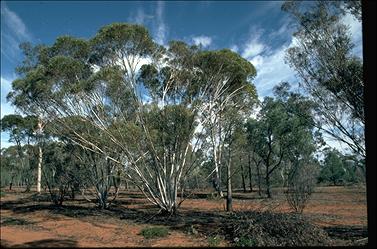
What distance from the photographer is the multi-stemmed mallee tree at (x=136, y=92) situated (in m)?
20.1

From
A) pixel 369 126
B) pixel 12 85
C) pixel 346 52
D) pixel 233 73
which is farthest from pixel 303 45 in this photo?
pixel 12 85

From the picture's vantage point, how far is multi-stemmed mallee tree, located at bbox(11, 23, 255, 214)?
790 inches

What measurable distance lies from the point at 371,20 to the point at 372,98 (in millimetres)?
1620

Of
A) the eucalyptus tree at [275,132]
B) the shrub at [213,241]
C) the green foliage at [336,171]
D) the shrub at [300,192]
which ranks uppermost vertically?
the eucalyptus tree at [275,132]

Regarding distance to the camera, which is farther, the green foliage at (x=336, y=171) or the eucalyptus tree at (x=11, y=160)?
the green foliage at (x=336, y=171)

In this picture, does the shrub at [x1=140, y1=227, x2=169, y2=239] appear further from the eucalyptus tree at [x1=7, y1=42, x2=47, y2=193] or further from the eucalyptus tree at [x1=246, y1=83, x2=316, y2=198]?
the eucalyptus tree at [x1=246, y1=83, x2=316, y2=198]

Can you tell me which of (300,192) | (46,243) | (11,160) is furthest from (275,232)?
(11,160)

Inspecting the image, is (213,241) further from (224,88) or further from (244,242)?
(224,88)

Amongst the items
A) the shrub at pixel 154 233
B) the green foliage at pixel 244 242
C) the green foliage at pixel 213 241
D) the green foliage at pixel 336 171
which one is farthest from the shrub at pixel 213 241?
the green foliage at pixel 336 171

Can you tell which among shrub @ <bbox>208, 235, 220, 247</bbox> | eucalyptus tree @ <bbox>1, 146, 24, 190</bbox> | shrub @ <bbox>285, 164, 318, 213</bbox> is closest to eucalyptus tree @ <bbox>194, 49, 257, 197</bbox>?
shrub @ <bbox>285, 164, 318, 213</bbox>

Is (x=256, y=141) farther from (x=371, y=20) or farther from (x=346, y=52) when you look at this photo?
(x=371, y=20)

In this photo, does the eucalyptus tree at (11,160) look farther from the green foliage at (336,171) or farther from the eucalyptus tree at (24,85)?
the green foliage at (336,171)

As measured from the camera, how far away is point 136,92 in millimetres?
20344

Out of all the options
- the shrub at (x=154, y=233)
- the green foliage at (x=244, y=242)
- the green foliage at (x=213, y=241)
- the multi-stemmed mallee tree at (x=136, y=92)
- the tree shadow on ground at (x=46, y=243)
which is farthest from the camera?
the multi-stemmed mallee tree at (x=136, y=92)
